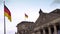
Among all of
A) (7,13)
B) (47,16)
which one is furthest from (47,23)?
(7,13)

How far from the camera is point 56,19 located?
52.7 meters

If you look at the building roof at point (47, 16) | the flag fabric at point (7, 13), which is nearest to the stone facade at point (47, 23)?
the building roof at point (47, 16)

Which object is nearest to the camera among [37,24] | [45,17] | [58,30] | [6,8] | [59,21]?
[6,8]

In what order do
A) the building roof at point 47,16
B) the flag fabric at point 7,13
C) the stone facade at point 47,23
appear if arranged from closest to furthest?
the flag fabric at point 7,13 → the building roof at point 47,16 → the stone facade at point 47,23

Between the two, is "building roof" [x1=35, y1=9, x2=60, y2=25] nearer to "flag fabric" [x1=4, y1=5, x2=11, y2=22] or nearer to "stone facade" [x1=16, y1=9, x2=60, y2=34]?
"stone facade" [x1=16, y1=9, x2=60, y2=34]

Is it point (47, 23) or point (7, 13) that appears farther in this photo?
point (47, 23)

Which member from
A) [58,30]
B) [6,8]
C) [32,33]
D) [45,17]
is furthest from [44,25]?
[6,8]

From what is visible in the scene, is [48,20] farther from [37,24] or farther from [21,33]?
[21,33]

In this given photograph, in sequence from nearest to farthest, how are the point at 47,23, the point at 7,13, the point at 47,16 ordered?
the point at 7,13 → the point at 47,16 → the point at 47,23

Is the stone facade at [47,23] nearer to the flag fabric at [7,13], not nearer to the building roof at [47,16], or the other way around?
the building roof at [47,16]

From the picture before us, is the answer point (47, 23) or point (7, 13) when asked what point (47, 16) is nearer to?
point (47, 23)

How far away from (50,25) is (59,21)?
6.33 m

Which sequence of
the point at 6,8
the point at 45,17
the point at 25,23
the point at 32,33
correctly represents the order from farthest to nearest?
1. the point at 25,23
2. the point at 32,33
3. the point at 45,17
4. the point at 6,8

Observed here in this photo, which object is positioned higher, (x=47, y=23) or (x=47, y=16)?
(x=47, y=16)
